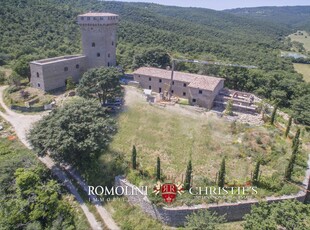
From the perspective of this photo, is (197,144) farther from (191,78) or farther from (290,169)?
(191,78)

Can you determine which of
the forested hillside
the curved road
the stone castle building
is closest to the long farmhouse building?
the stone castle building

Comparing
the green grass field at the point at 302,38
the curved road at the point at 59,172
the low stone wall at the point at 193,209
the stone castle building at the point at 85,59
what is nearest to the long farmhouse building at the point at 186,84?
the stone castle building at the point at 85,59

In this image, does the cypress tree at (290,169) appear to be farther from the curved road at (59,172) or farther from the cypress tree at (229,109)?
the curved road at (59,172)

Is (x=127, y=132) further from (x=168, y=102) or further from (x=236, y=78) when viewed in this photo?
(x=236, y=78)

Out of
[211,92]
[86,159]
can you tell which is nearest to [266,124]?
[211,92]

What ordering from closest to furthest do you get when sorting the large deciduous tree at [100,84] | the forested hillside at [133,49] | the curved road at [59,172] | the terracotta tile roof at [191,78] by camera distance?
the curved road at [59,172], the large deciduous tree at [100,84], the terracotta tile roof at [191,78], the forested hillside at [133,49]

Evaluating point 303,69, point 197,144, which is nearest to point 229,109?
point 197,144
